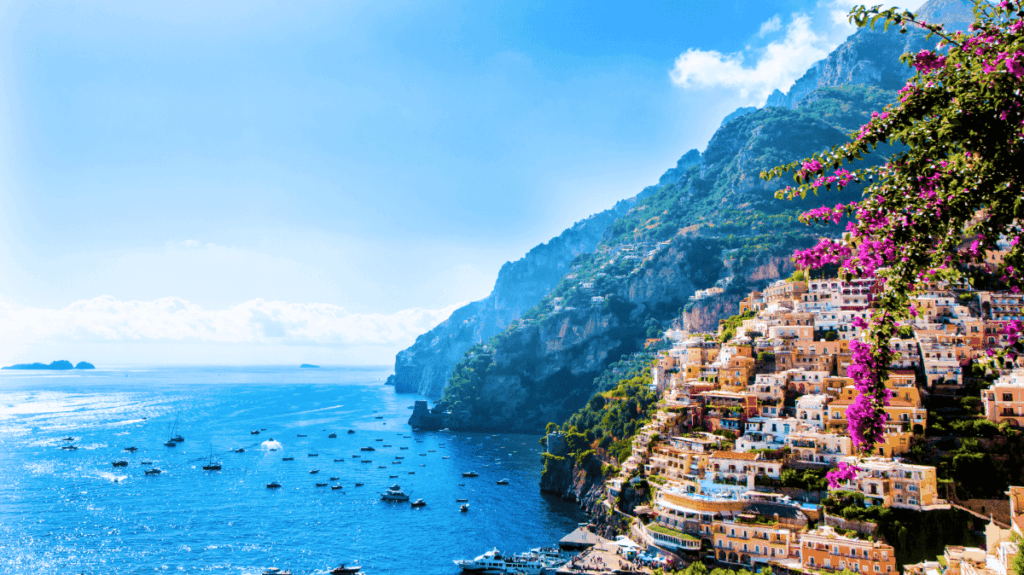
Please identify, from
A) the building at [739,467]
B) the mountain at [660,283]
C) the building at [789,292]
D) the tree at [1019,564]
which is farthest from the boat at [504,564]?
A: the mountain at [660,283]

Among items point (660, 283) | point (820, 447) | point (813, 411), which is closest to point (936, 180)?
point (820, 447)

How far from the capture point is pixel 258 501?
6994 centimetres

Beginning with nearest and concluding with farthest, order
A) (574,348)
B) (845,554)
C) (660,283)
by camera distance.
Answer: (845,554) < (660,283) < (574,348)

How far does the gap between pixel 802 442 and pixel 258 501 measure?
62557 mm

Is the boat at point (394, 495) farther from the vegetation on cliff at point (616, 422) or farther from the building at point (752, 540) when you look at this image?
the building at point (752, 540)

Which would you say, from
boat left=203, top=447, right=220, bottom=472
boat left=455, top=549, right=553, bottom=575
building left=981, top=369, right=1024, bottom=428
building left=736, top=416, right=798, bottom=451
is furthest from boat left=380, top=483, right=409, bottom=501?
building left=981, top=369, right=1024, bottom=428

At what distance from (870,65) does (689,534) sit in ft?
696

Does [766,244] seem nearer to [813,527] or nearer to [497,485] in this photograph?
[497,485]

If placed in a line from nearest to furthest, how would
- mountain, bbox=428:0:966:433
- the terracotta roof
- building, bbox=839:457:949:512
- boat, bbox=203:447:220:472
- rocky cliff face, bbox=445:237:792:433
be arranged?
building, bbox=839:457:949:512, the terracotta roof, boat, bbox=203:447:220:472, mountain, bbox=428:0:966:433, rocky cliff face, bbox=445:237:792:433

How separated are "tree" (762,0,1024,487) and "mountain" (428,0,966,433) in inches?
4725

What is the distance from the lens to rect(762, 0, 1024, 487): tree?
18.6 feet

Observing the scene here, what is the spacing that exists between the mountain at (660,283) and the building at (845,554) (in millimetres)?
86516

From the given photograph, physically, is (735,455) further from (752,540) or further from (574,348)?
(574,348)

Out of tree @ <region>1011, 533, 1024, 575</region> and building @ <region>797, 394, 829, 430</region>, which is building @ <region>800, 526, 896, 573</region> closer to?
building @ <region>797, 394, 829, 430</region>
